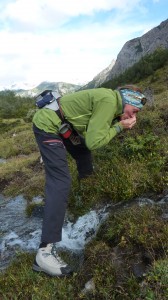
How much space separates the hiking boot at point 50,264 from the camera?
507 centimetres

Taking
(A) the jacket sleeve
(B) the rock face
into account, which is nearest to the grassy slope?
(A) the jacket sleeve

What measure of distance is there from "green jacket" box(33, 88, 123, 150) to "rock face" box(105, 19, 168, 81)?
16262cm

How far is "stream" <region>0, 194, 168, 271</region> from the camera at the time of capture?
6.27 m

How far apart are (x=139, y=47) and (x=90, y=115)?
193m

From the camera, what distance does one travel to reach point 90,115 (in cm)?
→ 535

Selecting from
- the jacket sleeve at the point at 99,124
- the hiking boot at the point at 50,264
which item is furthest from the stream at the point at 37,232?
the jacket sleeve at the point at 99,124

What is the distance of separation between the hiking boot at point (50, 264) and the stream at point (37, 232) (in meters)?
0.84

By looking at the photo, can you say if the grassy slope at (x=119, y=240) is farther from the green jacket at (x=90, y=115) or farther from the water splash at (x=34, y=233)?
the green jacket at (x=90, y=115)

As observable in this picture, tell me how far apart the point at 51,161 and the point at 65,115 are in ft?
2.58

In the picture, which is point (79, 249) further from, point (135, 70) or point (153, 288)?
point (135, 70)

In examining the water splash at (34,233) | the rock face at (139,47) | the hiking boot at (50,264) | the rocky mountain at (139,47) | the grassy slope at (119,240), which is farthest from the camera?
the rock face at (139,47)

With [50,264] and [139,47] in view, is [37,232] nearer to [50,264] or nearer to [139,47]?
[50,264]

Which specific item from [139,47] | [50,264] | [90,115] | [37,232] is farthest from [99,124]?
[139,47]

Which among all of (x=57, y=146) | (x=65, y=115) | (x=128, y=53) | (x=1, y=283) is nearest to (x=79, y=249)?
(x=1, y=283)
